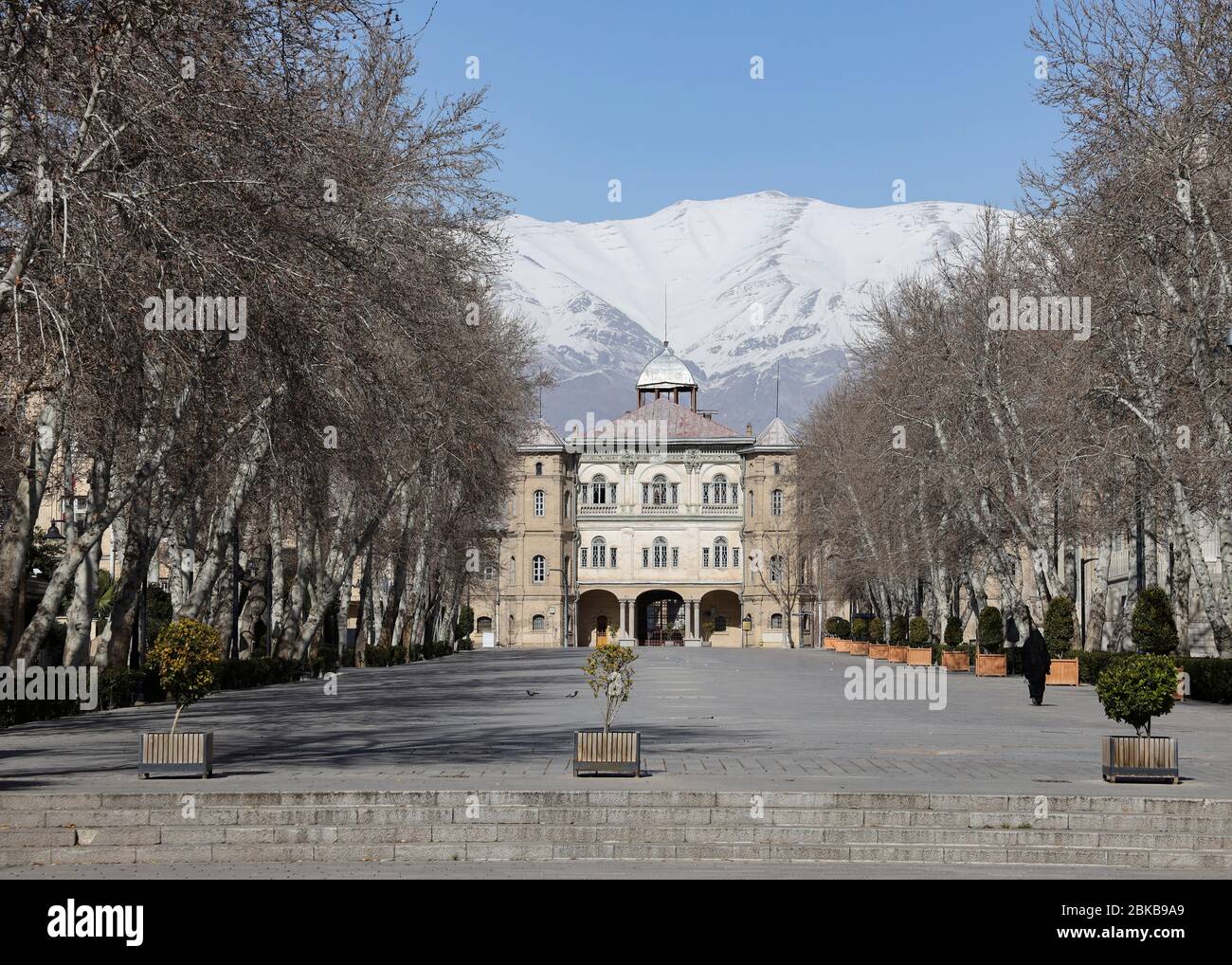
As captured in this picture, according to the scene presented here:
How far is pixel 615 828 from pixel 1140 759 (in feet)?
17.9

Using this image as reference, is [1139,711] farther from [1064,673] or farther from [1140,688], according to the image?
[1064,673]

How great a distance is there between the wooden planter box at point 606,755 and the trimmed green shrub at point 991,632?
1347 inches

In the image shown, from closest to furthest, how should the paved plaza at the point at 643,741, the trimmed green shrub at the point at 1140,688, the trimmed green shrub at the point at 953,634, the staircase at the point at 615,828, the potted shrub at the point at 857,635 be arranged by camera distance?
1. the staircase at the point at 615,828
2. the paved plaza at the point at 643,741
3. the trimmed green shrub at the point at 1140,688
4. the trimmed green shrub at the point at 953,634
5. the potted shrub at the point at 857,635

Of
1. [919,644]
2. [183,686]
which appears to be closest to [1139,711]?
[183,686]

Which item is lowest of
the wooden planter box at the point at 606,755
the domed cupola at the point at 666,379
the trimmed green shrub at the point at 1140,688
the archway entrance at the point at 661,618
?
the archway entrance at the point at 661,618

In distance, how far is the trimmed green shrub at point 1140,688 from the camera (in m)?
16.5

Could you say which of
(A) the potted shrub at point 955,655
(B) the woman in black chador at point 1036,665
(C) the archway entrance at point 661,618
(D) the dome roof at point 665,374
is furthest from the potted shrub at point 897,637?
(D) the dome roof at point 665,374

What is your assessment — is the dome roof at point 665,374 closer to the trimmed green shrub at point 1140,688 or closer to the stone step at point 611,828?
the trimmed green shrub at point 1140,688

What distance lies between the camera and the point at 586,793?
14398 millimetres

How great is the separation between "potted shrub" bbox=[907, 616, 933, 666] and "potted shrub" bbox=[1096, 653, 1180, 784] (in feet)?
123

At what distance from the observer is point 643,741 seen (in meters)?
A: 21.1

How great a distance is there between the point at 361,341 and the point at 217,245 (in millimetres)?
4098
